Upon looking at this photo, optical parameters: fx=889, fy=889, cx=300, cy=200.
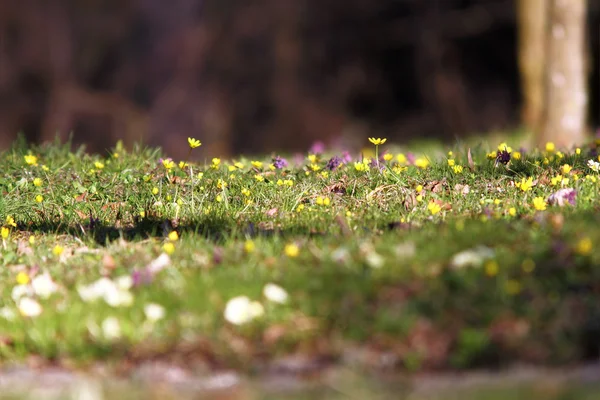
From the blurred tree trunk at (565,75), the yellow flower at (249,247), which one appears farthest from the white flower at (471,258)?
the blurred tree trunk at (565,75)

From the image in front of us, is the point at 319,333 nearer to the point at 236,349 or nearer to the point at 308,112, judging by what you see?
the point at 236,349

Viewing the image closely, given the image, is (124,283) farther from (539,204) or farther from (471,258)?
(539,204)

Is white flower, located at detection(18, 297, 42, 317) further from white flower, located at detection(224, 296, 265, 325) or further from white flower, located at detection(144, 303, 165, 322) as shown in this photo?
white flower, located at detection(224, 296, 265, 325)

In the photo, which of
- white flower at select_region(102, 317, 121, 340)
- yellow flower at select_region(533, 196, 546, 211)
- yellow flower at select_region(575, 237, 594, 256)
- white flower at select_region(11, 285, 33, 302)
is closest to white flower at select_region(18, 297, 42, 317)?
white flower at select_region(11, 285, 33, 302)

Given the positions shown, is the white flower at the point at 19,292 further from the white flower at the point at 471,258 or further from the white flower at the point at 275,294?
the white flower at the point at 471,258

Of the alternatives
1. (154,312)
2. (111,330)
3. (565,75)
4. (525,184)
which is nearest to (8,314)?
(111,330)
